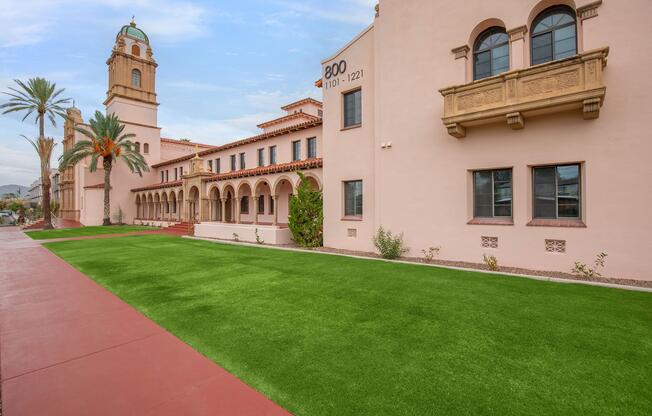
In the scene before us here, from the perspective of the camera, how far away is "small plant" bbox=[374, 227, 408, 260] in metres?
11.9

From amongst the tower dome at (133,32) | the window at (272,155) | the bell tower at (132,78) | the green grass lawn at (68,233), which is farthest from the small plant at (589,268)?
the tower dome at (133,32)

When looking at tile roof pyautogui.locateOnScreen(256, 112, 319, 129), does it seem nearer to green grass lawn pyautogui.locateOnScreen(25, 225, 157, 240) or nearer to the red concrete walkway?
green grass lawn pyautogui.locateOnScreen(25, 225, 157, 240)

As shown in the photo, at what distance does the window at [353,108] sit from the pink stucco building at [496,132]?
3.3 inches

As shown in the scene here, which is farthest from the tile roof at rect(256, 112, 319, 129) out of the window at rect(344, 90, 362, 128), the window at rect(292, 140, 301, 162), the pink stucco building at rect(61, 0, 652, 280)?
the window at rect(344, 90, 362, 128)

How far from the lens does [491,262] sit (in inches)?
390

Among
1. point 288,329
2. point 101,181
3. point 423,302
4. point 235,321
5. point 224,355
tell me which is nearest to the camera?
point 224,355

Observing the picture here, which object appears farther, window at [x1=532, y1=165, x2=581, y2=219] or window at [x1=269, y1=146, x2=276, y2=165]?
window at [x1=269, y1=146, x2=276, y2=165]

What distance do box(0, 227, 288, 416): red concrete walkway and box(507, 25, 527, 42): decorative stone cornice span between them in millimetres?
11856

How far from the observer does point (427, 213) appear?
1143 centimetres

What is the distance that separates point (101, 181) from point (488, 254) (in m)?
44.0

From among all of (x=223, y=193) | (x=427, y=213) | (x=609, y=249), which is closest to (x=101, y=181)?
(x=223, y=193)

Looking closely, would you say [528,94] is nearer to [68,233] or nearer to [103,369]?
[103,369]

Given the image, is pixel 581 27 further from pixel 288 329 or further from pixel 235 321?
pixel 235 321

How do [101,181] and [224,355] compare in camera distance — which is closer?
[224,355]
